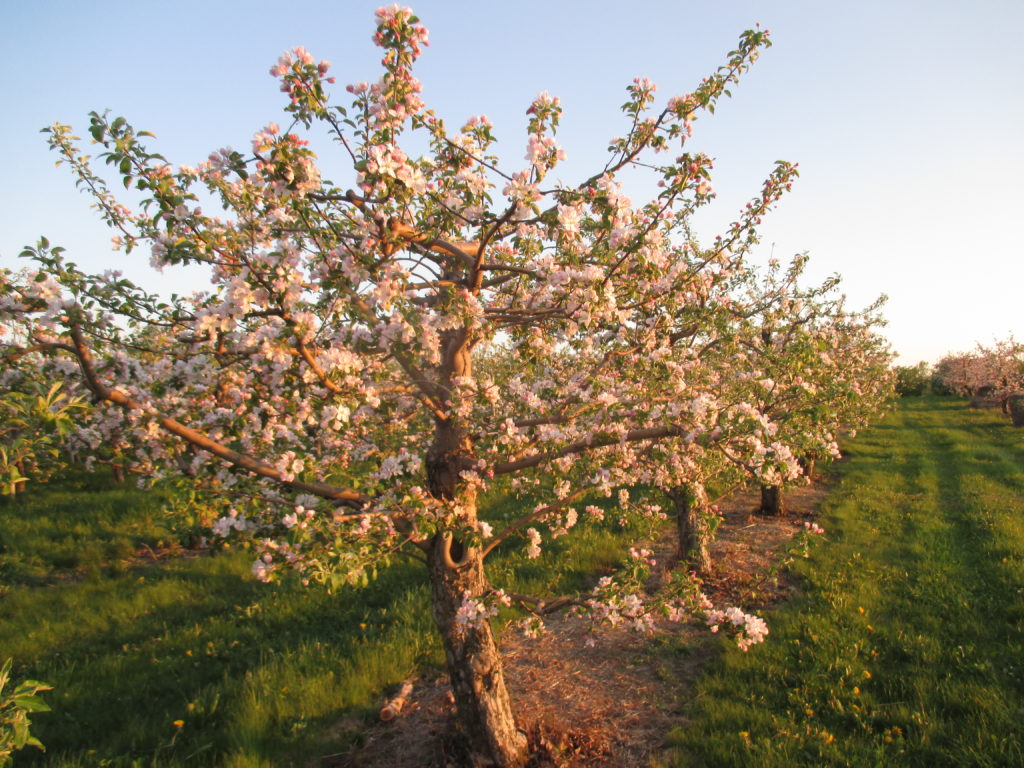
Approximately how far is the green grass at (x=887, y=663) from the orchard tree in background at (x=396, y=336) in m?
1.38

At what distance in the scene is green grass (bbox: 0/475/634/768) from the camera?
5363mm

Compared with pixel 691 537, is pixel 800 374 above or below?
above

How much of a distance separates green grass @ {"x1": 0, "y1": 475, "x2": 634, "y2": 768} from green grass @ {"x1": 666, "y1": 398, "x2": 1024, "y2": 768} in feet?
9.48

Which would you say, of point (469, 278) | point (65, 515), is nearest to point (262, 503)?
point (469, 278)

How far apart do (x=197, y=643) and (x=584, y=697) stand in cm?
546

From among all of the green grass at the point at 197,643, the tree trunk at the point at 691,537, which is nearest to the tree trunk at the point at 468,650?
the green grass at the point at 197,643

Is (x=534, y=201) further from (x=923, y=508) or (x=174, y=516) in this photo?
(x=923, y=508)

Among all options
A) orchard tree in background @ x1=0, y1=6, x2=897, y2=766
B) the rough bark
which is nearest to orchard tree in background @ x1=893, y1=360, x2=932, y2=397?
the rough bark

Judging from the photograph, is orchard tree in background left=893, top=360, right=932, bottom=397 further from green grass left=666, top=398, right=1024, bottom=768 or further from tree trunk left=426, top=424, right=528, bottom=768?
tree trunk left=426, top=424, right=528, bottom=768

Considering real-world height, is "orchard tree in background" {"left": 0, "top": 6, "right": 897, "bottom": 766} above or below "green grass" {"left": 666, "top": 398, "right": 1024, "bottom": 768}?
above

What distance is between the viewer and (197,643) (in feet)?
24.2

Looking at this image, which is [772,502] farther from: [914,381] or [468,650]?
[914,381]

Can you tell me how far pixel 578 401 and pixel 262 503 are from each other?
10.2 ft

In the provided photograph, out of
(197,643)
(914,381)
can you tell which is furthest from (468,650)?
(914,381)
